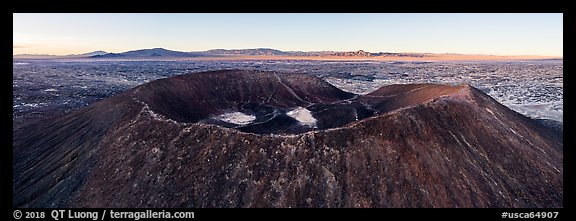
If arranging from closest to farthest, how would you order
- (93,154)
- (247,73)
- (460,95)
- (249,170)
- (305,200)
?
(305,200), (249,170), (93,154), (460,95), (247,73)

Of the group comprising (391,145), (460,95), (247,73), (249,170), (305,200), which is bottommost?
(305,200)

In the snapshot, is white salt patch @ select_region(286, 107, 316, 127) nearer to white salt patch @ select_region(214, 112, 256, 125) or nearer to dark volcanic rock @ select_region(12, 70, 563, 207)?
white salt patch @ select_region(214, 112, 256, 125)

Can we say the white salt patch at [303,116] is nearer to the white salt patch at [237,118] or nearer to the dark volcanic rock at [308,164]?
the white salt patch at [237,118]

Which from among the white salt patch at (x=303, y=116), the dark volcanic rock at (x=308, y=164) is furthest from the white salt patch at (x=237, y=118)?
the dark volcanic rock at (x=308, y=164)

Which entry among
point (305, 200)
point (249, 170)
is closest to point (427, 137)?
point (305, 200)

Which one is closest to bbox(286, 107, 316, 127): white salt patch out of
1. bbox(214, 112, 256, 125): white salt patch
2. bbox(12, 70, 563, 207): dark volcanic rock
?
bbox(214, 112, 256, 125): white salt patch

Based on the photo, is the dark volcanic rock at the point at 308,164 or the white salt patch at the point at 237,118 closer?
the dark volcanic rock at the point at 308,164

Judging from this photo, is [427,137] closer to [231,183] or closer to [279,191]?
[279,191]
